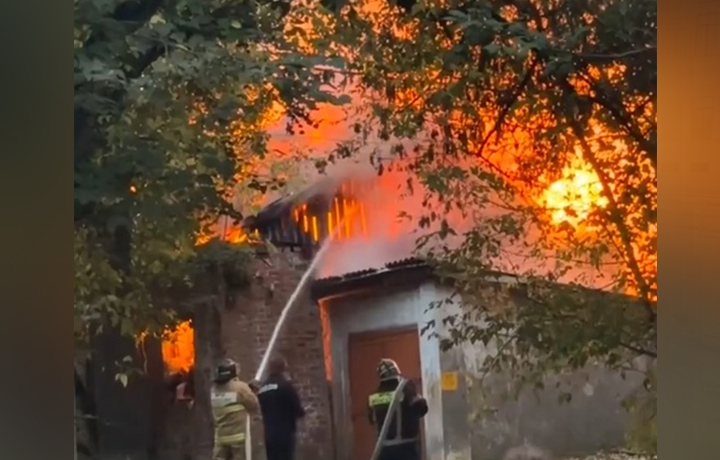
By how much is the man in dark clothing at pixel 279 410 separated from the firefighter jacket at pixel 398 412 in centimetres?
16

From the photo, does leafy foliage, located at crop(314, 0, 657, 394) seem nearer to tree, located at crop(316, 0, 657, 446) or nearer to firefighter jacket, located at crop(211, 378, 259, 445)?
tree, located at crop(316, 0, 657, 446)

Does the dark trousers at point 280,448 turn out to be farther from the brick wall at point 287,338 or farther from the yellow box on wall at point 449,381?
the yellow box on wall at point 449,381

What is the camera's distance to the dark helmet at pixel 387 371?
1.66 m

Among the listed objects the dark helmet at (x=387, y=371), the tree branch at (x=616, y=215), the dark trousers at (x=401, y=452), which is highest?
the tree branch at (x=616, y=215)

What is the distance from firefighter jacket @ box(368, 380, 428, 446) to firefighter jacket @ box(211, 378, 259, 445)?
26 cm

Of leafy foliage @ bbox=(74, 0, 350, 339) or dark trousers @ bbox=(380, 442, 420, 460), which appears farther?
dark trousers @ bbox=(380, 442, 420, 460)

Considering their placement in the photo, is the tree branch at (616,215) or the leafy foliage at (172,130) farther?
the tree branch at (616,215)

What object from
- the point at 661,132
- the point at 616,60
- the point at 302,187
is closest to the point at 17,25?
the point at 302,187

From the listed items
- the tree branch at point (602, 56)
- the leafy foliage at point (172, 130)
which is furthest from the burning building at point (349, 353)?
the tree branch at point (602, 56)

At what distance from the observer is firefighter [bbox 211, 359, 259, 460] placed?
1.62m

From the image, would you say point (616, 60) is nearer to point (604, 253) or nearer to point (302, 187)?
point (604, 253)

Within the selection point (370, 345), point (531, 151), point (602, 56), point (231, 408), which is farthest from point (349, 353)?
point (602, 56)

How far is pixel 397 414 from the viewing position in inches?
65.7

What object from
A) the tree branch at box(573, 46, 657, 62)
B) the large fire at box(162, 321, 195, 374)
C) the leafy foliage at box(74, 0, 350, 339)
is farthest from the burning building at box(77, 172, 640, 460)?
the tree branch at box(573, 46, 657, 62)
